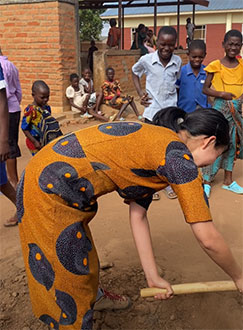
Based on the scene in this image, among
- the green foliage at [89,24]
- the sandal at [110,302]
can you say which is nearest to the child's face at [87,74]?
the sandal at [110,302]

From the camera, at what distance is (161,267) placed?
2.58 meters

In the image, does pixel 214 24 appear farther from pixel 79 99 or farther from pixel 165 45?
pixel 165 45

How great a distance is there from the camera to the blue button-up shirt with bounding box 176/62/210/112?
12.5 feet

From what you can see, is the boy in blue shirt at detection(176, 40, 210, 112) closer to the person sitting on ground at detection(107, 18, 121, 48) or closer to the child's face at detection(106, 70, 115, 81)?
the child's face at detection(106, 70, 115, 81)

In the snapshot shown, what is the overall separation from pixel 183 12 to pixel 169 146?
2103 centimetres

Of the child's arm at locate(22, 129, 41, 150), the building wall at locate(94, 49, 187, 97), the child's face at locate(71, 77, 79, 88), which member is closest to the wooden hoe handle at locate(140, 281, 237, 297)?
the child's arm at locate(22, 129, 41, 150)

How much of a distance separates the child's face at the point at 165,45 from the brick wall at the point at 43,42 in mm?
3606

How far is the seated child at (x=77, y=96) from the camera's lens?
7.00 meters

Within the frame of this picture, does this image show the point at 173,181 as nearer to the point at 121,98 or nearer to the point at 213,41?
the point at 121,98

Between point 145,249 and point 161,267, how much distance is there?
925mm

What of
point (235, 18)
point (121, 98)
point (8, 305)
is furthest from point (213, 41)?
point (8, 305)

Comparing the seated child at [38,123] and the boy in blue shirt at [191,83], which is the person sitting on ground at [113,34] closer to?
the boy in blue shirt at [191,83]

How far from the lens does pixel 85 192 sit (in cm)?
151

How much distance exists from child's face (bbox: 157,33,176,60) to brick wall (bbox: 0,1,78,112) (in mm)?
3606
